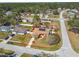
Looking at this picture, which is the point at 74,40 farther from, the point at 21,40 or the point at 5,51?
the point at 5,51

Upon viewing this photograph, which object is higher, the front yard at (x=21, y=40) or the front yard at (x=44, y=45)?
the front yard at (x=21, y=40)

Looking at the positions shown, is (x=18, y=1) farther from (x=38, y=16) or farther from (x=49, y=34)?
(x=49, y=34)

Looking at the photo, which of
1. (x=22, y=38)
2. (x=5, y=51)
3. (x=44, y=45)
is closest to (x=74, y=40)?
(x=44, y=45)

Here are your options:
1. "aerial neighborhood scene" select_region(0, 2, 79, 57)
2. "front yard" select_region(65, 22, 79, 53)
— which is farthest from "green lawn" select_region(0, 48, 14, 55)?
"front yard" select_region(65, 22, 79, 53)

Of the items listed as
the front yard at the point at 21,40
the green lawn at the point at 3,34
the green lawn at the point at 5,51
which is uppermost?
the green lawn at the point at 3,34

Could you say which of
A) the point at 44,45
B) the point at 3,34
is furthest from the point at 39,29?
the point at 3,34

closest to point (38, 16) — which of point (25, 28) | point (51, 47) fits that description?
point (25, 28)

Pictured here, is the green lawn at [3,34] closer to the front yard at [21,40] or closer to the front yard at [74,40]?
the front yard at [21,40]

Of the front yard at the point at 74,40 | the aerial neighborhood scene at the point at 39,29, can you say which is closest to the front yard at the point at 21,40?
the aerial neighborhood scene at the point at 39,29
